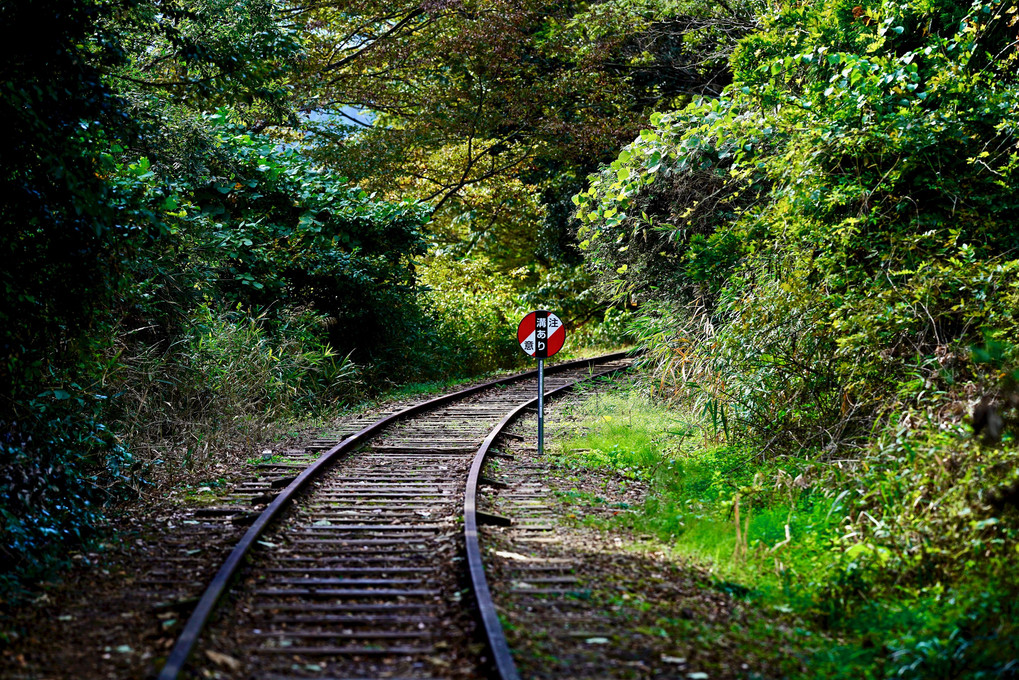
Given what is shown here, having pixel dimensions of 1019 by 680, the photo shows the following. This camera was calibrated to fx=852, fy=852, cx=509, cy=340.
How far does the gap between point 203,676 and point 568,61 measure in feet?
69.2

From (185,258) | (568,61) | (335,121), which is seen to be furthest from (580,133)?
(185,258)

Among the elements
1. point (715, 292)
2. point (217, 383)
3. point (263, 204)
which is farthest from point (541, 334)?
point (263, 204)

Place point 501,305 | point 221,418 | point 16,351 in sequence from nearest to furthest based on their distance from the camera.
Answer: point 16,351 < point 221,418 < point 501,305

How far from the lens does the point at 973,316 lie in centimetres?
722

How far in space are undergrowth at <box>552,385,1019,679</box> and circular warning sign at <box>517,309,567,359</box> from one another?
2976 mm

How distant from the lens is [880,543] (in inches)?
233

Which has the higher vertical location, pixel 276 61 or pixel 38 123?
pixel 276 61

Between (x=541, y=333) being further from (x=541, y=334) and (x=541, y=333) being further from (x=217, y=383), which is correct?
(x=217, y=383)

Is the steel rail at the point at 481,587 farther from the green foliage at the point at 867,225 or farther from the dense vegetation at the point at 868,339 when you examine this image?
the green foliage at the point at 867,225

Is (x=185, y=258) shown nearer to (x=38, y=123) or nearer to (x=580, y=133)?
(x=38, y=123)

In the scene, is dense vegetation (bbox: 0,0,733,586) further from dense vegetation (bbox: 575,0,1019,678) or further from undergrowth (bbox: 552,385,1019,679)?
dense vegetation (bbox: 575,0,1019,678)

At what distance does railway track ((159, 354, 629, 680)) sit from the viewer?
14.7 ft

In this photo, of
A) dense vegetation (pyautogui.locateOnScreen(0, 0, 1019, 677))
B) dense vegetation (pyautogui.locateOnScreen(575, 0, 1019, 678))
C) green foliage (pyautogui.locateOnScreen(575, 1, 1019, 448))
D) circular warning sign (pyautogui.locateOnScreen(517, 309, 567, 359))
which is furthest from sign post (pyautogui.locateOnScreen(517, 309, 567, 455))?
green foliage (pyautogui.locateOnScreen(575, 1, 1019, 448))

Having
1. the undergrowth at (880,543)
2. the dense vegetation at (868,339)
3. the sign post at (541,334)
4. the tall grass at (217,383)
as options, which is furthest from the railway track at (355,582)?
the dense vegetation at (868,339)
